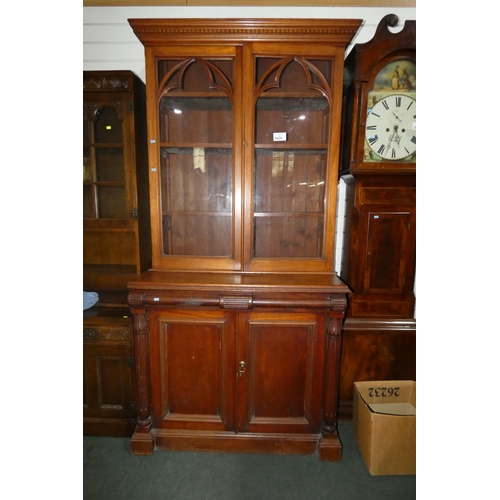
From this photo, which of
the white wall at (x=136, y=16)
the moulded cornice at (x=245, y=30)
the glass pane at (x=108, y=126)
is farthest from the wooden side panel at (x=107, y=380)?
the white wall at (x=136, y=16)

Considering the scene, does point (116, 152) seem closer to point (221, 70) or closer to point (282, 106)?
point (221, 70)

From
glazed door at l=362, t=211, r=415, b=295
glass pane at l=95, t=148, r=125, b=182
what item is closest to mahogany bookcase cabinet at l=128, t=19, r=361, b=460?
glazed door at l=362, t=211, r=415, b=295

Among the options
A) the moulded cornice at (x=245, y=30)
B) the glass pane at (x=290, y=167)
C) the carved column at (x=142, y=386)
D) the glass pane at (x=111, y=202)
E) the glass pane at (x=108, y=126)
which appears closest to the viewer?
the moulded cornice at (x=245, y=30)

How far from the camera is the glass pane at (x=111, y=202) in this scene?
1.80 meters

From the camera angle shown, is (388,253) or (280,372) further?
(388,253)

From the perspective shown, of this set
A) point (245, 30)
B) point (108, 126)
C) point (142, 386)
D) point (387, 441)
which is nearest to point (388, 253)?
point (387, 441)

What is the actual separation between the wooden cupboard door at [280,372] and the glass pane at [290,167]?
1.32ft

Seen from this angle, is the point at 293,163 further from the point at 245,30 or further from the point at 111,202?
the point at 111,202

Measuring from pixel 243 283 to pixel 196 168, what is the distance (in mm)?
746

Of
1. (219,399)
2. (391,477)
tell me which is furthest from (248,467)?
(391,477)

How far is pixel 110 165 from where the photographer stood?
1.79 metres

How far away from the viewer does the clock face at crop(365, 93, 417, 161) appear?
1.52 meters

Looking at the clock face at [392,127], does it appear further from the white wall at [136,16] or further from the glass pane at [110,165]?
the glass pane at [110,165]
